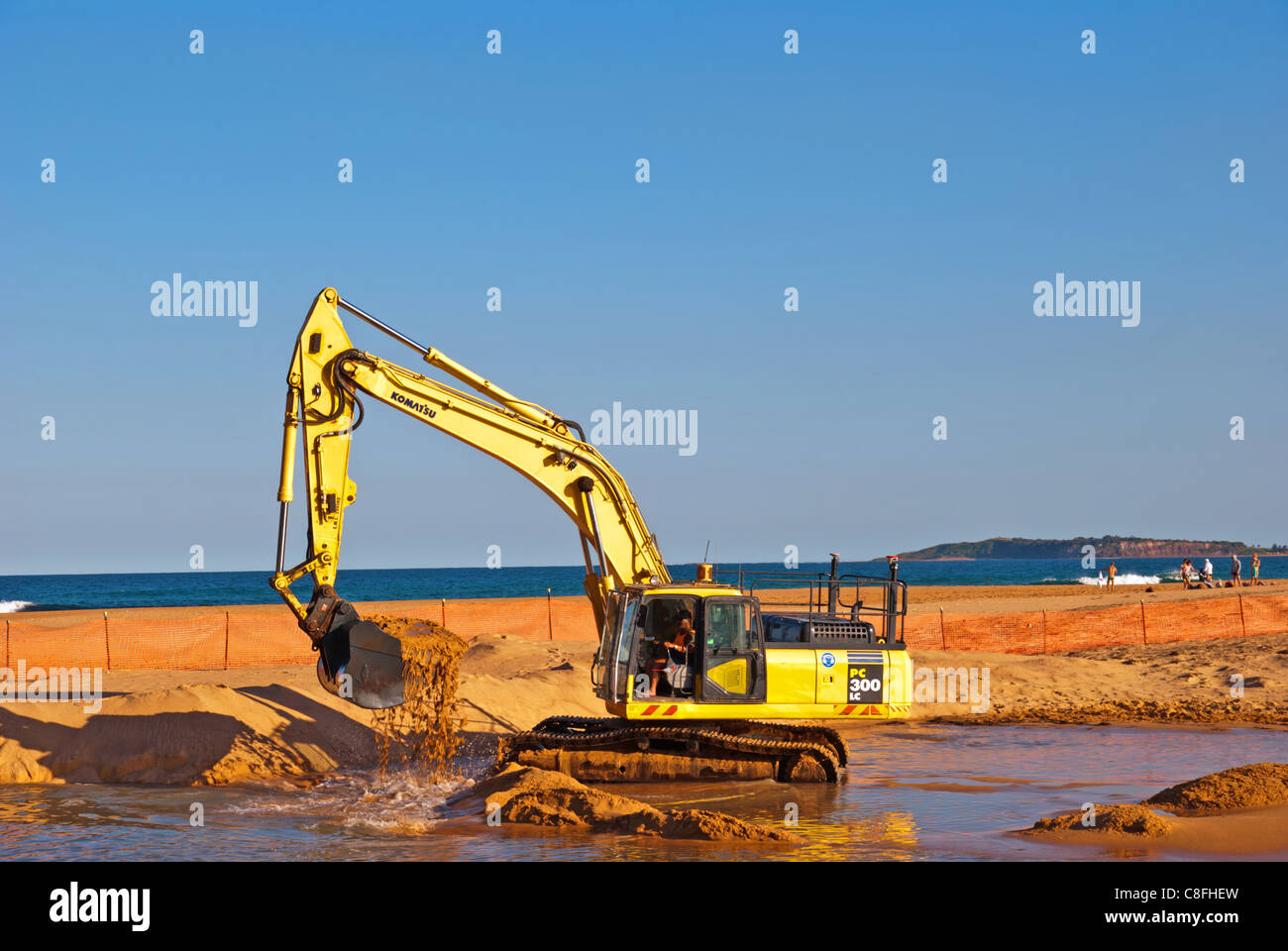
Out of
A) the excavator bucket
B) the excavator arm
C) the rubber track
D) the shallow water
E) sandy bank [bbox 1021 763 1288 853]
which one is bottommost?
the shallow water

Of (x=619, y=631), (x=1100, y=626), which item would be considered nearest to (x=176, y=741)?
(x=619, y=631)

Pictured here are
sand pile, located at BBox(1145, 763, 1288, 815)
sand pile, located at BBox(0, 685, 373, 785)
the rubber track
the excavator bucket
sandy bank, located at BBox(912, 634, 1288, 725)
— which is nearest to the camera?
sand pile, located at BBox(1145, 763, 1288, 815)

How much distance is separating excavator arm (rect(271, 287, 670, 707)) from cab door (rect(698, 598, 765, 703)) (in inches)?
72.5

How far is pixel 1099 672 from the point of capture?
28297 millimetres

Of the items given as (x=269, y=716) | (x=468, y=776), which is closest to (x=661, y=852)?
(x=468, y=776)

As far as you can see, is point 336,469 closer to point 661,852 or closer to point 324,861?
point 324,861

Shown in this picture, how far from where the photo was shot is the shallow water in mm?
Result: 13094

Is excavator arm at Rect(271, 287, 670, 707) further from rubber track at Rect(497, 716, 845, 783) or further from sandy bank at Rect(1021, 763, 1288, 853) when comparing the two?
sandy bank at Rect(1021, 763, 1288, 853)

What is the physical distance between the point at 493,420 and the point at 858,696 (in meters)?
6.25

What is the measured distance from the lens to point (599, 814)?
562 inches

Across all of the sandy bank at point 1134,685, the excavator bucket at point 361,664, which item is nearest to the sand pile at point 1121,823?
the excavator bucket at point 361,664

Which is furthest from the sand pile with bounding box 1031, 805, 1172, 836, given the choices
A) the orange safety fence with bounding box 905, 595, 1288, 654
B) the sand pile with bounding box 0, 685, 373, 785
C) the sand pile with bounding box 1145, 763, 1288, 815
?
the orange safety fence with bounding box 905, 595, 1288, 654

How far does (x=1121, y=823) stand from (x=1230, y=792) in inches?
83.6
